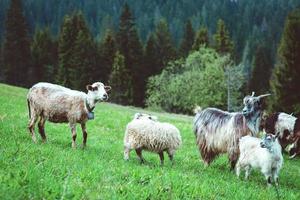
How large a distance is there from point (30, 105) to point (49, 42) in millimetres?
63629

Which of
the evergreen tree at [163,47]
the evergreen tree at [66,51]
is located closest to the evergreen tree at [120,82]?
the evergreen tree at [66,51]

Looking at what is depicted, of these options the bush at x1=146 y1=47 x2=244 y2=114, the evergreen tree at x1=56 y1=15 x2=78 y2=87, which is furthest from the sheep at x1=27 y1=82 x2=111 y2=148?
the evergreen tree at x1=56 y1=15 x2=78 y2=87

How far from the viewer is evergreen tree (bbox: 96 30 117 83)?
67188 millimetres

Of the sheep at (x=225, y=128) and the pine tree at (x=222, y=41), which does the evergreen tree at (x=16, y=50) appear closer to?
the pine tree at (x=222, y=41)

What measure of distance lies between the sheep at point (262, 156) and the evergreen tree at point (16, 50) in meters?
58.1

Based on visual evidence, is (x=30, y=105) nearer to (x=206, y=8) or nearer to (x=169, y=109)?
(x=169, y=109)

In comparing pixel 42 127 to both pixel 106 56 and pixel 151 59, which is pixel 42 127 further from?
pixel 151 59

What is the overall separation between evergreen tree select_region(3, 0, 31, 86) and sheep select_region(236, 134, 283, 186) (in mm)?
58140

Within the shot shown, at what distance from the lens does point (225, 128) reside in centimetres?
1395

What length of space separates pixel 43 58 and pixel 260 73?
35.2 metres

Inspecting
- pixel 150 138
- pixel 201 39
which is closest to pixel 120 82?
pixel 201 39

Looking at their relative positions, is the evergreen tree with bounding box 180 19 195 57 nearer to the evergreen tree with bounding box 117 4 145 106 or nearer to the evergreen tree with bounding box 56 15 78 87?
the evergreen tree with bounding box 117 4 145 106

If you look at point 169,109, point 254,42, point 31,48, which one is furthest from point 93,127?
point 254,42

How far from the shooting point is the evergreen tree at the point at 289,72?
144ft
